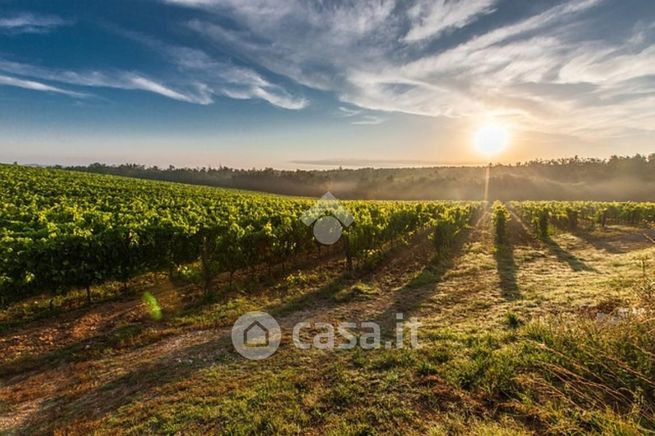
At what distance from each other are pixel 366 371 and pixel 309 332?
235cm

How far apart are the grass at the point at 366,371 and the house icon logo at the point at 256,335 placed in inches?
11.2

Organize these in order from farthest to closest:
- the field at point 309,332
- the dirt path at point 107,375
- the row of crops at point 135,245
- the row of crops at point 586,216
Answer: the row of crops at point 586,216 < the row of crops at point 135,245 < the dirt path at point 107,375 < the field at point 309,332

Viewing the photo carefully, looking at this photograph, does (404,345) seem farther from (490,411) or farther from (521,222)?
(521,222)

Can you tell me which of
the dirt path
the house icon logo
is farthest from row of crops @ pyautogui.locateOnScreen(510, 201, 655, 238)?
the house icon logo

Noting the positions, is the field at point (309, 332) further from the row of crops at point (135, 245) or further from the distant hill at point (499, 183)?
the distant hill at point (499, 183)

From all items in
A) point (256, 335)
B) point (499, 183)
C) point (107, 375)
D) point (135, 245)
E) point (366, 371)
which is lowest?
point (107, 375)

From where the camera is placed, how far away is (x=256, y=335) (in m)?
7.66

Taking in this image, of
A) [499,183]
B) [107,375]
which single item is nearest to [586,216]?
[107,375]

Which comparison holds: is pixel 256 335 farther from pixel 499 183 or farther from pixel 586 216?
pixel 499 183

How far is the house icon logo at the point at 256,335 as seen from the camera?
22.2ft

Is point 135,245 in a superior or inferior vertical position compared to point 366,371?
superior

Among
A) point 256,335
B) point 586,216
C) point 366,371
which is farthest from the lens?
point 586,216

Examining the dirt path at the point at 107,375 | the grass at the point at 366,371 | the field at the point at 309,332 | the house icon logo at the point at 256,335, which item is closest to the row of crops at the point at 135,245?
the field at the point at 309,332

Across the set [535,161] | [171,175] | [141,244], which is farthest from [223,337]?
[535,161]
